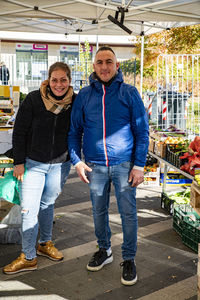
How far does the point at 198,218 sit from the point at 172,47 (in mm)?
9759

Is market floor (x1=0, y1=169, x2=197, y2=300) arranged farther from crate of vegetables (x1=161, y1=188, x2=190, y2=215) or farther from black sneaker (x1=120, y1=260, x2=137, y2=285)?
crate of vegetables (x1=161, y1=188, x2=190, y2=215)

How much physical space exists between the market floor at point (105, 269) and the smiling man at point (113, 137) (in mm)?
195

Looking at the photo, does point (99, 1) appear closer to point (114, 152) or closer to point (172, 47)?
point (114, 152)

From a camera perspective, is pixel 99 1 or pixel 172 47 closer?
pixel 99 1

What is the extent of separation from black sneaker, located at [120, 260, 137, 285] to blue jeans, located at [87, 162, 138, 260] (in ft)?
0.19

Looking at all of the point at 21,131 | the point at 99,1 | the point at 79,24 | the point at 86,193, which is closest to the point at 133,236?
the point at 21,131

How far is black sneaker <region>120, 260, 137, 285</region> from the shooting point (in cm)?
303

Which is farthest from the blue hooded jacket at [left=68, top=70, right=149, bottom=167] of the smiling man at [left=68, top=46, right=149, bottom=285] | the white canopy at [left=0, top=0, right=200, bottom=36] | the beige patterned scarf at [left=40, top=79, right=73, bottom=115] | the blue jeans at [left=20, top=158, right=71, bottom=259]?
the white canopy at [left=0, top=0, right=200, bottom=36]

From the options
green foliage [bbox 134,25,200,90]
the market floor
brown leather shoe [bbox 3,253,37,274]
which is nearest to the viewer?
the market floor

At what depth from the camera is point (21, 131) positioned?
122 inches

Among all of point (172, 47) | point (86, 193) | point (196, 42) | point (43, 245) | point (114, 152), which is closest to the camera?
point (114, 152)

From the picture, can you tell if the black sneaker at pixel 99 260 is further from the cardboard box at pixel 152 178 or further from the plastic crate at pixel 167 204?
the cardboard box at pixel 152 178

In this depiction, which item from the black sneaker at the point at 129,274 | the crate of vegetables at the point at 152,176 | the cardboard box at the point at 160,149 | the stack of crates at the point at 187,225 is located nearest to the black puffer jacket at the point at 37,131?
the black sneaker at the point at 129,274

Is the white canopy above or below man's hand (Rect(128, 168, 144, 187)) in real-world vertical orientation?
above
